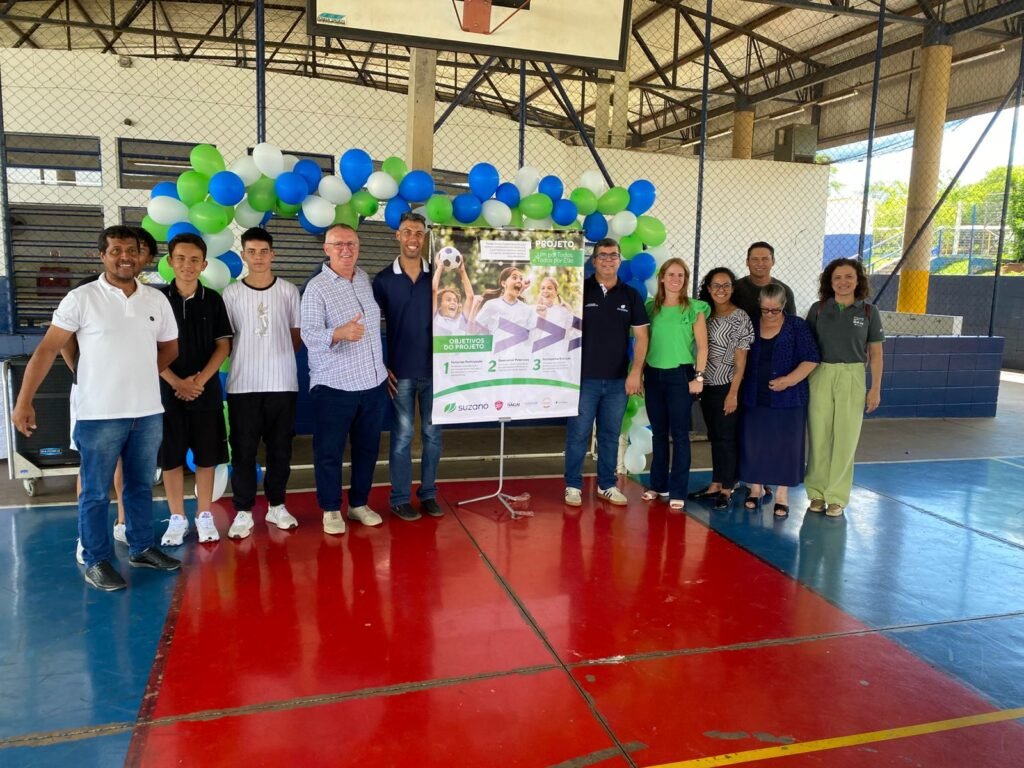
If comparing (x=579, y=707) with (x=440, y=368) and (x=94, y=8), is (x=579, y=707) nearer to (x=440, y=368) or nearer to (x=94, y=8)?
(x=440, y=368)

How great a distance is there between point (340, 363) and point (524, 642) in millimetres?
1700

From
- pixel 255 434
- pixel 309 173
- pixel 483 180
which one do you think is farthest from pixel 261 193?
pixel 255 434

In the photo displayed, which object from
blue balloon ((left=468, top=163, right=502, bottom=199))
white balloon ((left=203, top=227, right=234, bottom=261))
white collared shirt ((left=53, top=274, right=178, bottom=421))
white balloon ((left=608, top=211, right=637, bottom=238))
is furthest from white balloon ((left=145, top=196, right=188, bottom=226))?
white balloon ((left=608, top=211, right=637, bottom=238))

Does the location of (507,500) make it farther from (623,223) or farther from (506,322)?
(623,223)

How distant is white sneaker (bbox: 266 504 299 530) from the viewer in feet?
13.3

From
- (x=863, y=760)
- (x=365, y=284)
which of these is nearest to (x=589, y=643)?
(x=863, y=760)

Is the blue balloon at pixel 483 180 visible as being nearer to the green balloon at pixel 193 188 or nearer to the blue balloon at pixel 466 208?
the blue balloon at pixel 466 208

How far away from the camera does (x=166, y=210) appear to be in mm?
3969

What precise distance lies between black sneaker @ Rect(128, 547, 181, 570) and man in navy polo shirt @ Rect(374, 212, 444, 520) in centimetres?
126

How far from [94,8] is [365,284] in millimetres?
14306

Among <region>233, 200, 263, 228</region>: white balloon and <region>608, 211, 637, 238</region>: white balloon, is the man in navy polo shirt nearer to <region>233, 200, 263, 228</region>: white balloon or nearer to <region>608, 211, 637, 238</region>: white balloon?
<region>233, 200, 263, 228</region>: white balloon

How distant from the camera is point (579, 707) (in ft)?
8.20

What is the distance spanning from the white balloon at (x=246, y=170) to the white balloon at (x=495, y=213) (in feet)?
4.38

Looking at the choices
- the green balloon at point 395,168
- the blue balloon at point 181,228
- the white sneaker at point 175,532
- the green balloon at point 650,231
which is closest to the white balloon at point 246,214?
the blue balloon at point 181,228
